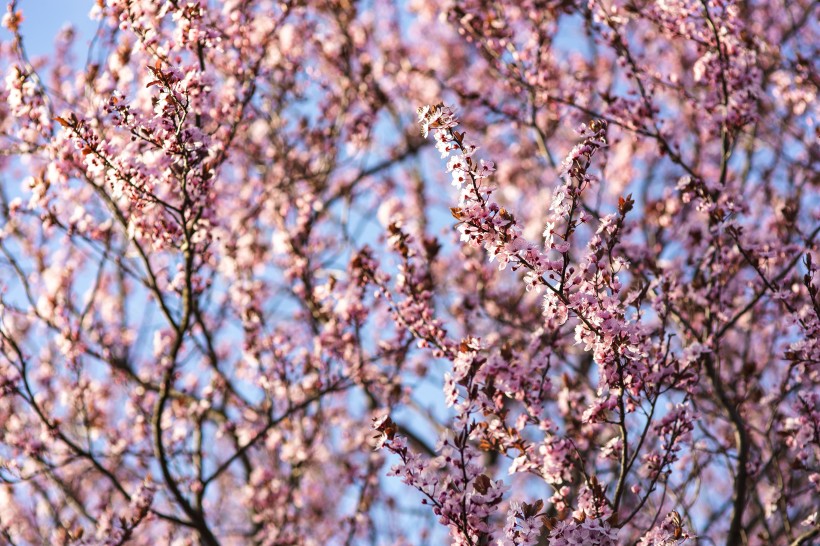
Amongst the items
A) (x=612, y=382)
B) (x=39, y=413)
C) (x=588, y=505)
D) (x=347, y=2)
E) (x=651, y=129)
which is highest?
(x=347, y=2)

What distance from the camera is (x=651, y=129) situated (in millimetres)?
6324

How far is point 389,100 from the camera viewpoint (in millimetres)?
10516

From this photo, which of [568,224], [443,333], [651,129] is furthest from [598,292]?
[651,129]

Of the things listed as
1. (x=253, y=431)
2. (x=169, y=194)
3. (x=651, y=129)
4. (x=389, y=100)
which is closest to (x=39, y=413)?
(x=169, y=194)

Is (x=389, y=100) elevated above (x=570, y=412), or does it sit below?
above

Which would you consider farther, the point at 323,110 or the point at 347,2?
the point at 347,2

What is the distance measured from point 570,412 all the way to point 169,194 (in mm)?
3695

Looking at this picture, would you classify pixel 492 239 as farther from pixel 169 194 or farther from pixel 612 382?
pixel 169 194

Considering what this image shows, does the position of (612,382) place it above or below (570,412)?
below

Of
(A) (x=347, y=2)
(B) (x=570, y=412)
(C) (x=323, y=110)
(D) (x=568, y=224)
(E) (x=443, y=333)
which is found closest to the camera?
(D) (x=568, y=224)

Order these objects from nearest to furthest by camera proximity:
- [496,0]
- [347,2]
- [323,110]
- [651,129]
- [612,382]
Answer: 1. [612,382]
2. [651,129]
3. [496,0]
4. [323,110]
5. [347,2]

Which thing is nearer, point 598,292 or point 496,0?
point 598,292

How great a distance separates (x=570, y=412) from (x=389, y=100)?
637cm

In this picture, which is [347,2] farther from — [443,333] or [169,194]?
[443,333]
